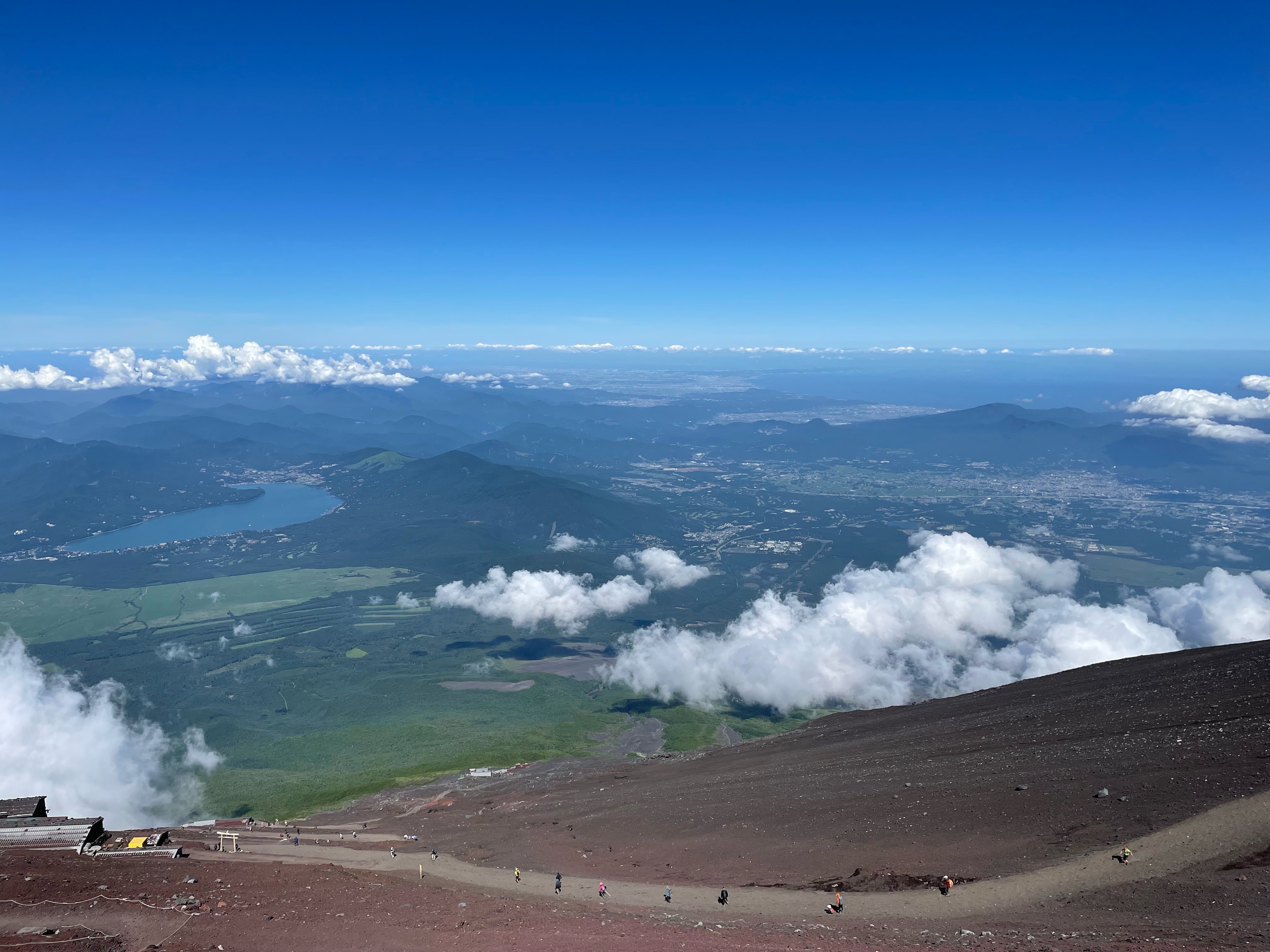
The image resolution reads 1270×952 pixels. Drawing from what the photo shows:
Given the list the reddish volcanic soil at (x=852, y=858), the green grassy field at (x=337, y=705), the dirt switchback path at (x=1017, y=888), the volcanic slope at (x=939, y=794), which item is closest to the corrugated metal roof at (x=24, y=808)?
the reddish volcanic soil at (x=852, y=858)

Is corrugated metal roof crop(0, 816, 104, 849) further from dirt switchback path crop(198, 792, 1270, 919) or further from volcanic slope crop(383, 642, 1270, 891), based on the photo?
dirt switchback path crop(198, 792, 1270, 919)

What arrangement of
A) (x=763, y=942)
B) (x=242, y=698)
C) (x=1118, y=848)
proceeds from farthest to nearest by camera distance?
(x=242, y=698)
(x=1118, y=848)
(x=763, y=942)

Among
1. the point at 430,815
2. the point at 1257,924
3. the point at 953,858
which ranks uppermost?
the point at 1257,924

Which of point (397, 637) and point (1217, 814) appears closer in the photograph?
point (1217, 814)

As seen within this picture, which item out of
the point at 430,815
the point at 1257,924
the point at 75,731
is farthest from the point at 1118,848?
the point at 75,731

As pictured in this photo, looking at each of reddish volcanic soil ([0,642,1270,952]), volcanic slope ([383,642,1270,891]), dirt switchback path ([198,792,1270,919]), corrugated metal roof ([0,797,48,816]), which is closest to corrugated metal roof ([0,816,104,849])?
reddish volcanic soil ([0,642,1270,952])

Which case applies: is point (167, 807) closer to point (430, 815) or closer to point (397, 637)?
point (430, 815)

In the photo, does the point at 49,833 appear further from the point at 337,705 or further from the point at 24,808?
the point at 337,705
